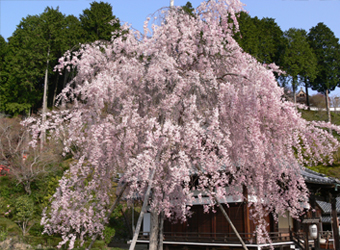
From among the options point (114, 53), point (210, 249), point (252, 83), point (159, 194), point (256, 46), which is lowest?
point (210, 249)

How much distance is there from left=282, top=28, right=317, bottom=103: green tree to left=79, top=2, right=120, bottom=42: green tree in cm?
2308

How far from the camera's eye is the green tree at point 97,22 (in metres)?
33.0

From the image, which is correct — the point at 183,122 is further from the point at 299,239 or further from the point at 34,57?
the point at 34,57

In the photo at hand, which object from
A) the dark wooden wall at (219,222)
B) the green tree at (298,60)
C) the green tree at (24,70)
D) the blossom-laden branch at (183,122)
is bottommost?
the dark wooden wall at (219,222)

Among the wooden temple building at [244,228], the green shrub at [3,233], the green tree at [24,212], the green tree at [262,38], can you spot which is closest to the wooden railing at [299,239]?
the wooden temple building at [244,228]

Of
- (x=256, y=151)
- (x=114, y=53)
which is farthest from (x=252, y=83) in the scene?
(x=114, y=53)

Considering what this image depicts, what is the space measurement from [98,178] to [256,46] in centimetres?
3285

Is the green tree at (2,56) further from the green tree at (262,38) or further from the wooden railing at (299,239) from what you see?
the wooden railing at (299,239)

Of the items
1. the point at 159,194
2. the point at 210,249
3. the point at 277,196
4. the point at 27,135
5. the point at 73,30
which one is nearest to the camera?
the point at 159,194

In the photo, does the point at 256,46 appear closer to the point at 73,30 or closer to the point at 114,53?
the point at 73,30

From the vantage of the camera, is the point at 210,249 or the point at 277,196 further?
the point at 210,249

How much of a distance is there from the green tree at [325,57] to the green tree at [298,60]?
7.42ft

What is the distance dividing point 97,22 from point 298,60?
26391mm

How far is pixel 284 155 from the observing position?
7.90 metres
